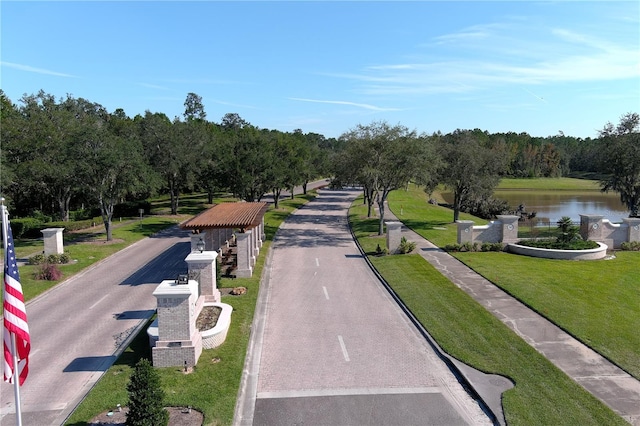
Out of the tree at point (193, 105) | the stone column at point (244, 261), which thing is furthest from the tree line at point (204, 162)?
the tree at point (193, 105)

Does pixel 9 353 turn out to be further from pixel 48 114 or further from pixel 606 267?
pixel 48 114

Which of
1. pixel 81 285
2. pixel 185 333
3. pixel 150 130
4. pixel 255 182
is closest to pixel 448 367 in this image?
pixel 185 333

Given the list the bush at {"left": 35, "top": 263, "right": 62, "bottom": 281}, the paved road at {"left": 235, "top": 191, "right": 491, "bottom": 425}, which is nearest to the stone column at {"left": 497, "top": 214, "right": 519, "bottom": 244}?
the paved road at {"left": 235, "top": 191, "right": 491, "bottom": 425}

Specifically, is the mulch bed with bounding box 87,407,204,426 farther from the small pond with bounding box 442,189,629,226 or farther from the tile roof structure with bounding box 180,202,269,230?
the small pond with bounding box 442,189,629,226

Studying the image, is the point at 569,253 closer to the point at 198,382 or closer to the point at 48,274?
the point at 198,382

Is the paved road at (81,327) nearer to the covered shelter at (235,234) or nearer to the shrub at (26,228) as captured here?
the covered shelter at (235,234)
